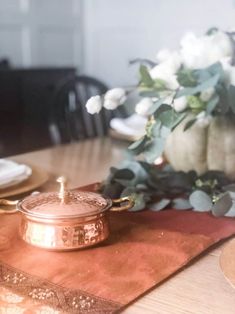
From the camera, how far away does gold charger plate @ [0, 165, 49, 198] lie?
1074 millimetres

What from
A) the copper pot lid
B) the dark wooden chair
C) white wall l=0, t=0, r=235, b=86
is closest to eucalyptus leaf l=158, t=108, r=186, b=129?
the copper pot lid

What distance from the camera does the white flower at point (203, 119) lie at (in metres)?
1.05

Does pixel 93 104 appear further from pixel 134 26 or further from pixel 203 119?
pixel 134 26

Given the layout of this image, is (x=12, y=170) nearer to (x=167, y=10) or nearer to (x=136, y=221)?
(x=136, y=221)

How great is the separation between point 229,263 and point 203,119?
17.2 inches

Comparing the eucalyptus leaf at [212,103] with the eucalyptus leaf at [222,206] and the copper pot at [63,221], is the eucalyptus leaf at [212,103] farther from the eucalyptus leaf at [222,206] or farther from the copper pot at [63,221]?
the copper pot at [63,221]

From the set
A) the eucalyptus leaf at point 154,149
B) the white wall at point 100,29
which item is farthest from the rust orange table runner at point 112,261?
the white wall at point 100,29

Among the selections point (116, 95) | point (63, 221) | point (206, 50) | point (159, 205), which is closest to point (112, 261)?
point (63, 221)

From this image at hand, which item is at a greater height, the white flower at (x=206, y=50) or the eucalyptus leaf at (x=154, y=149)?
the white flower at (x=206, y=50)

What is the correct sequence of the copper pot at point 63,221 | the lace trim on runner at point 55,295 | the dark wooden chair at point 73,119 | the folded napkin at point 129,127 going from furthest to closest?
the dark wooden chair at point 73,119 → the folded napkin at point 129,127 → the copper pot at point 63,221 → the lace trim on runner at point 55,295

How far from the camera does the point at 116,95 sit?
39.7 inches

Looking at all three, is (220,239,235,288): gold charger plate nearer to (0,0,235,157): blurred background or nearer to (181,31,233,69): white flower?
(181,31,233,69): white flower

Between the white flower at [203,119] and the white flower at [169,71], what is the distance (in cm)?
8

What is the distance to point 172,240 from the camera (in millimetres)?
808
